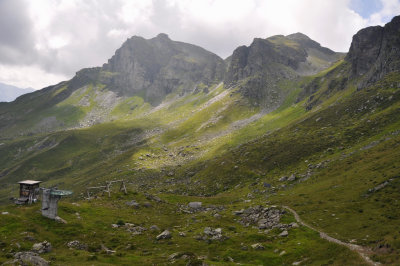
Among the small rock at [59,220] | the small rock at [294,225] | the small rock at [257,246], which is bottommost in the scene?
the small rock at [257,246]

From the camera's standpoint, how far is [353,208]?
149 ft

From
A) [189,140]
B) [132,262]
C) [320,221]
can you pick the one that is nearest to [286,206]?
[320,221]

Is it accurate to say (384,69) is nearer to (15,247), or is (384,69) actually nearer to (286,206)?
(286,206)

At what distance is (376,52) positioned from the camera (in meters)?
164

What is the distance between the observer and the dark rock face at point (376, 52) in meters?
135

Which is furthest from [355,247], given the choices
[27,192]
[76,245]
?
[27,192]

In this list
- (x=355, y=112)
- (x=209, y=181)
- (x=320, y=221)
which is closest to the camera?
(x=320, y=221)

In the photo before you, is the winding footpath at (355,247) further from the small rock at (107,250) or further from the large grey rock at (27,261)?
the large grey rock at (27,261)

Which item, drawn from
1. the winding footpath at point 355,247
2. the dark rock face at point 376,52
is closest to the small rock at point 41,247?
the winding footpath at point 355,247

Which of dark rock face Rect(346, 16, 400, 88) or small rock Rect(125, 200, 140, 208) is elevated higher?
dark rock face Rect(346, 16, 400, 88)

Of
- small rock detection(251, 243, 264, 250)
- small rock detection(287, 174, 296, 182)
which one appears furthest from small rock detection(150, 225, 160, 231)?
small rock detection(287, 174, 296, 182)

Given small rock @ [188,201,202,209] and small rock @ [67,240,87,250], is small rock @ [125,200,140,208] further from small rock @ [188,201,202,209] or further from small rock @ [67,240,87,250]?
small rock @ [67,240,87,250]

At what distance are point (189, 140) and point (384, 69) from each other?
120 meters

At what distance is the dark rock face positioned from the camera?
13491cm
